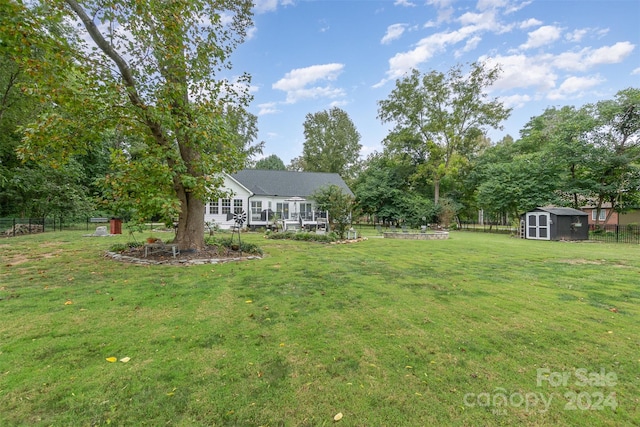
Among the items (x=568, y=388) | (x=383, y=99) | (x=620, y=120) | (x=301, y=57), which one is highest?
(x=383, y=99)

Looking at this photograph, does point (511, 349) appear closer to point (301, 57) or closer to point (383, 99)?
point (301, 57)

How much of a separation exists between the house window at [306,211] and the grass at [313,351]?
731 inches

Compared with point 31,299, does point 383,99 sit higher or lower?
higher

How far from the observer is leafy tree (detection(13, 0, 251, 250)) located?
6469 mm

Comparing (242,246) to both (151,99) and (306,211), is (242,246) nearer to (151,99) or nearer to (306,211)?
(151,99)

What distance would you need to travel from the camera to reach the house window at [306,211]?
24.4 metres

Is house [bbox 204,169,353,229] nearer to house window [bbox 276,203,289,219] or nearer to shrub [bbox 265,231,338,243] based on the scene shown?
house window [bbox 276,203,289,219]

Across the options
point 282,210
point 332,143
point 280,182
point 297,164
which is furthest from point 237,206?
point 297,164

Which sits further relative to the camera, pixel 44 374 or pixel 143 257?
pixel 143 257

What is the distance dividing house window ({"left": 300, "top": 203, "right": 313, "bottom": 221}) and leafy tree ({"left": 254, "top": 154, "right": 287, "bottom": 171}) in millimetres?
21624

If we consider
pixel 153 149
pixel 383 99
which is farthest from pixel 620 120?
pixel 153 149

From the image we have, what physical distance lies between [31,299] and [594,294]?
9.54 m

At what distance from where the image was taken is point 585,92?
905 inches

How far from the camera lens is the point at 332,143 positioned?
41.5 meters
